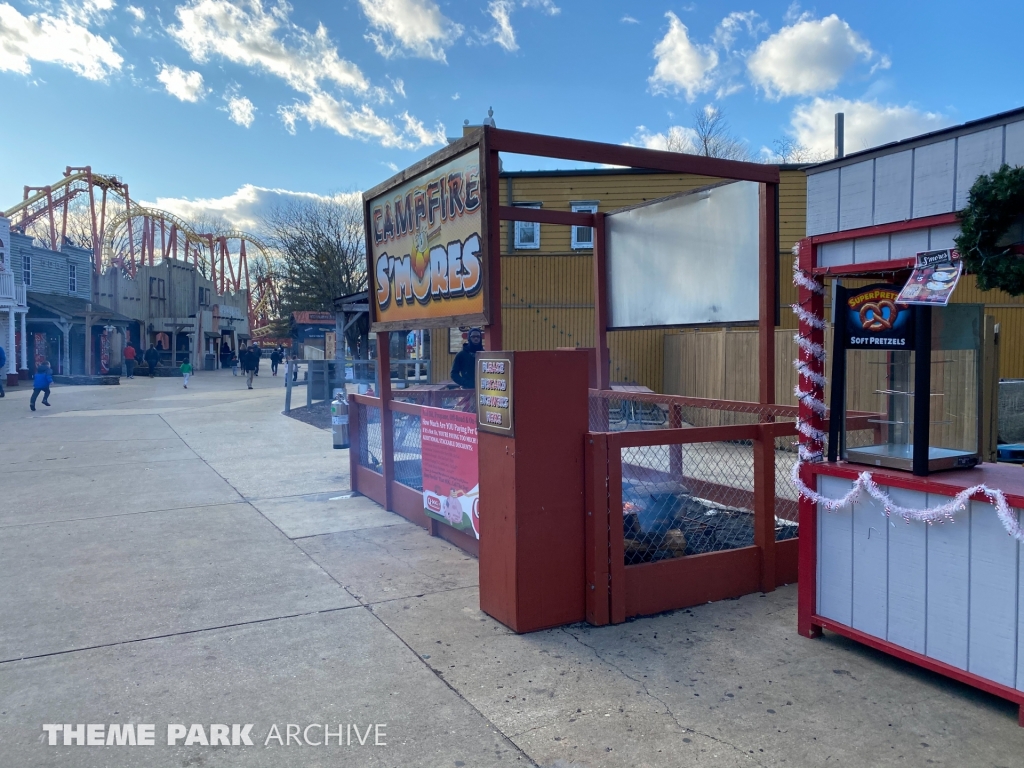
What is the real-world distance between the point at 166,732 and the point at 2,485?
7621 millimetres

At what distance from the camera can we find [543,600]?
4426 millimetres

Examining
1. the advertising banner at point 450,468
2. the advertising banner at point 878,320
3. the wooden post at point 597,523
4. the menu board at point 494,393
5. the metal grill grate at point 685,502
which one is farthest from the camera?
the advertising banner at point 450,468

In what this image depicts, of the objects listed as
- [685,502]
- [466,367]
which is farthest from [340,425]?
[685,502]

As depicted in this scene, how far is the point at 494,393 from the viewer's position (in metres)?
4.49

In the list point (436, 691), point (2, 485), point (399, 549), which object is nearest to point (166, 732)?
point (436, 691)

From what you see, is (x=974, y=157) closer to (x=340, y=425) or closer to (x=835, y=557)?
(x=835, y=557)

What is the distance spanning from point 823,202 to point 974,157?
2.71ft

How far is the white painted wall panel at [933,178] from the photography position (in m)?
3.52

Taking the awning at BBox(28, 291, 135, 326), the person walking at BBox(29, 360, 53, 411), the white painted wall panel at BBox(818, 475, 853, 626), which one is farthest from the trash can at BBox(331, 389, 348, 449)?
the awning at BBox(28, 291, 135, 326)

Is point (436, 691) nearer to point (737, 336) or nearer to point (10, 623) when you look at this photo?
point (10, 623)

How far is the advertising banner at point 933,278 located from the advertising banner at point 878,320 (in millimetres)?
156

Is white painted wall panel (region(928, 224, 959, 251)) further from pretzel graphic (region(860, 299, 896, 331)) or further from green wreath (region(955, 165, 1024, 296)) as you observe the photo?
pretzel graphic (region(860, 299, 896, 331))

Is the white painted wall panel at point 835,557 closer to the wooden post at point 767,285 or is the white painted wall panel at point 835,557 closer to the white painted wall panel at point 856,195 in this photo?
the white painted wall panel at point 856,195

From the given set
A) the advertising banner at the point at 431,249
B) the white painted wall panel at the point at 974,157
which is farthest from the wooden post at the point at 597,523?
the white painted wall panel at the point at 974,157
